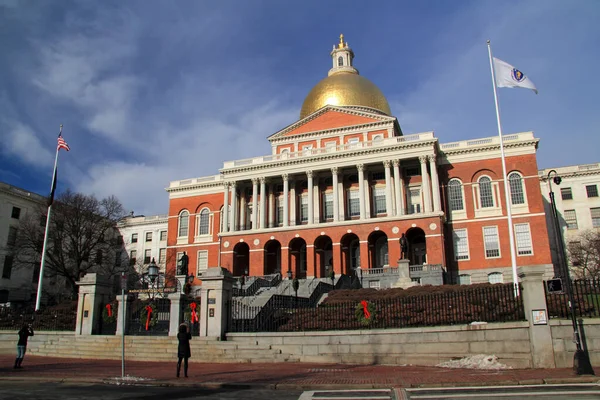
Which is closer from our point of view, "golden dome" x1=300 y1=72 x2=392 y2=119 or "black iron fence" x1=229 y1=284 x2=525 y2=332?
"black iron fence" x1=229 y1=284 x2=525 y2=332

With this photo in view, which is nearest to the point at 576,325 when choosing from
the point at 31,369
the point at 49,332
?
the point at 31,369

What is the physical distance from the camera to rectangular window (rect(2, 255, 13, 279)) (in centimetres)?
5763

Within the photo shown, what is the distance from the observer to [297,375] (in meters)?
14.5

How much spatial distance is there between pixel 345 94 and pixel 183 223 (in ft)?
87.3

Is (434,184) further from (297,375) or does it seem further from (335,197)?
(297,375)

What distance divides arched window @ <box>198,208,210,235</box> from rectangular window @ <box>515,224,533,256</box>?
3583cm

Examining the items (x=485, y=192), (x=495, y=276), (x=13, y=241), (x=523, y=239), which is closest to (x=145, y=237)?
(x=13, y=241)

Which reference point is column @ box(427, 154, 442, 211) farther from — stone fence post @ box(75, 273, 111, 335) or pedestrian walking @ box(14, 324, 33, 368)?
pedestrian walking @ box(14, 324, 33, 368)

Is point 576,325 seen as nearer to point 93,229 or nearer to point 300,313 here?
point 300,313

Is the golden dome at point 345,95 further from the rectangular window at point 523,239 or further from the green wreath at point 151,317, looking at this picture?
the green wreath at point 151,317

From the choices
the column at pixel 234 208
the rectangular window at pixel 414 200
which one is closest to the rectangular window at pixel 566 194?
the rectangular window at pixel 414 200

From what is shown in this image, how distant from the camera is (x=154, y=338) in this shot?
2175cm

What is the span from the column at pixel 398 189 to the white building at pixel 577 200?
24676mm

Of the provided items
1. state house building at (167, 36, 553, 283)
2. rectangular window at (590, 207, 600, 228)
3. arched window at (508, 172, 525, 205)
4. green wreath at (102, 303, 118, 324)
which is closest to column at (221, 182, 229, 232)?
state house building at (167, 36, 553, 283)
